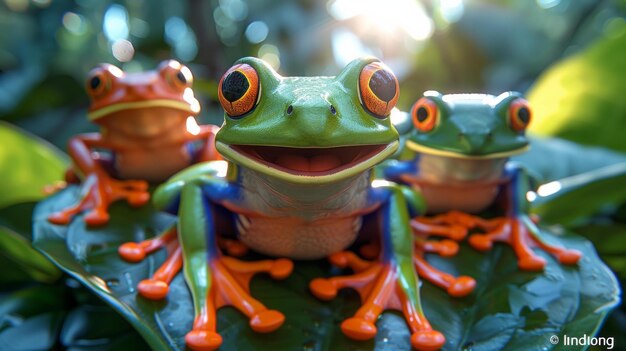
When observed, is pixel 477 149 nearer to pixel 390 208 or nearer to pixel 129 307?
pixel 390 208

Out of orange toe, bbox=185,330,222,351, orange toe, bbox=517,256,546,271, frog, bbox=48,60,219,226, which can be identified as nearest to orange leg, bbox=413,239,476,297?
orange toe, bbox=517,256,546,271

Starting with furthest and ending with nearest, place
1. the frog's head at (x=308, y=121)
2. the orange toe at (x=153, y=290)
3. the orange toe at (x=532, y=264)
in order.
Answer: the orange toe at (x=532, y=264) → the orange toe at (x=153, y=290) → the frog's head at (x=308, y=121)

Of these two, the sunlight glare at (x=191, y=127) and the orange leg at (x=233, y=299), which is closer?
the orange leg at (x=233, y=299)

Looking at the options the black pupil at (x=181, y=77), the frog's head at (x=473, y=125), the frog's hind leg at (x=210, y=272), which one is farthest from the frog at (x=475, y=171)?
the black pupil at (x=181, y=77)

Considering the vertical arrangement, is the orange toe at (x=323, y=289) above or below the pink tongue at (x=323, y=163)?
below

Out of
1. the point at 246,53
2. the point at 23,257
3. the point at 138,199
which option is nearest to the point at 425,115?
the point at 138,199

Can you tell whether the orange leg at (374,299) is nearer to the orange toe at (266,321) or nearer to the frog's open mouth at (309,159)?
the orange toe at (266,321)

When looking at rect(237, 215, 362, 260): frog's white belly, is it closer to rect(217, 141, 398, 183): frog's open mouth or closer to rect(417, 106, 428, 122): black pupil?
rect(217, 141, 398, 183): frog's open mouth

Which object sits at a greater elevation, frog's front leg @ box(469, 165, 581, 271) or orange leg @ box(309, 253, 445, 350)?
frog's front leg @ box(469, 165, 581, 271)
